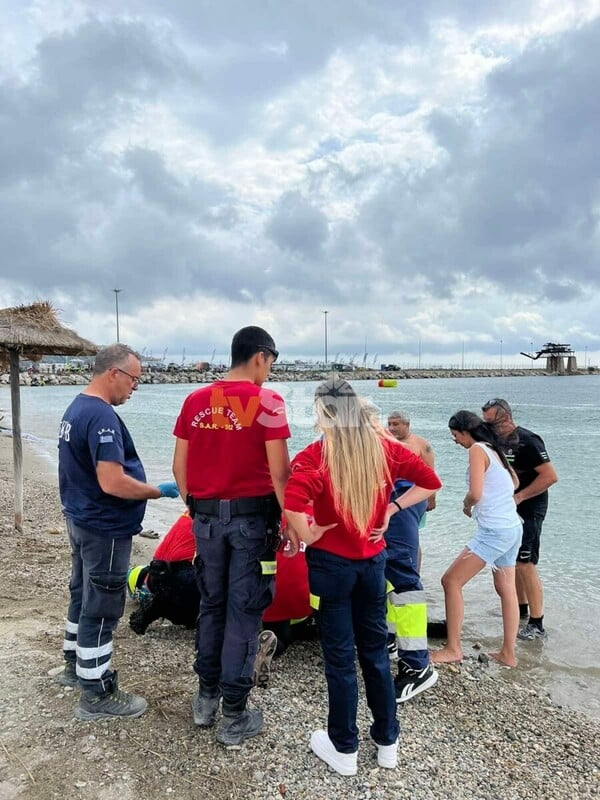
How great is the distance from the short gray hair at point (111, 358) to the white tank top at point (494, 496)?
8.42 feet

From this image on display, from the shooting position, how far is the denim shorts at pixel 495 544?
4234mm

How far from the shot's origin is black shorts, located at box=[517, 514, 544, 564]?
4.94 m

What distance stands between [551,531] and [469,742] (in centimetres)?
791

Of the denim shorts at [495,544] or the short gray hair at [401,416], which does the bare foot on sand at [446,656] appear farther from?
the short gray hair at [401,416]

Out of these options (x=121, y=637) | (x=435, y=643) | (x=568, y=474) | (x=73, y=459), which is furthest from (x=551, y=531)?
(x=73, y=459)

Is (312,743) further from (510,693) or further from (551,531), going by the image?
(551,531)

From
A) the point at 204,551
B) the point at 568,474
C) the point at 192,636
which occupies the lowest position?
the point at 568,474

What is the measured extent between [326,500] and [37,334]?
193 inches

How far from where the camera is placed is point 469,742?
3.22 meters

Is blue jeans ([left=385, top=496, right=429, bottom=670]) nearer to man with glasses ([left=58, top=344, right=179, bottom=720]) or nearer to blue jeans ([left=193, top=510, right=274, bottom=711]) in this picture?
blue jeans ([left=193, top=510, right=274, bottom=711])

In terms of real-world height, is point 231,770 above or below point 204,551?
below

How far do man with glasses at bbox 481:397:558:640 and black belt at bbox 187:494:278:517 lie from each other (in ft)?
8.17

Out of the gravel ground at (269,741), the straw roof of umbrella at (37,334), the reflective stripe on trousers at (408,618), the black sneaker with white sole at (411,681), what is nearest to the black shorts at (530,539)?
the gravel ground at (269,741)

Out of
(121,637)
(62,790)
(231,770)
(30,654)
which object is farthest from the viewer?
(121,637)
